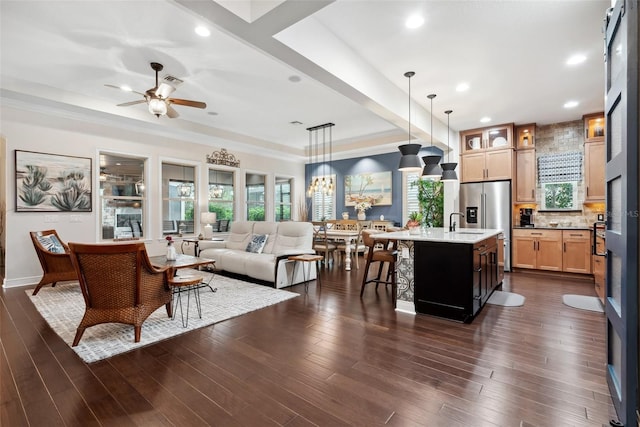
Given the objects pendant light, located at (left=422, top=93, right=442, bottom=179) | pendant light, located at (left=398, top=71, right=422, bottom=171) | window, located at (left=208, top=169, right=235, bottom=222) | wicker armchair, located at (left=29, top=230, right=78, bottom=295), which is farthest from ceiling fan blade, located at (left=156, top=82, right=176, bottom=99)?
window, located at (left=208, top=169, right=235, bottom=222)

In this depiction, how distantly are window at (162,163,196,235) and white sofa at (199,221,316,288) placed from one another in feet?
3.90

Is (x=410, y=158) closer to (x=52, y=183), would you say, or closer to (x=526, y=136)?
(x=526, y=136)

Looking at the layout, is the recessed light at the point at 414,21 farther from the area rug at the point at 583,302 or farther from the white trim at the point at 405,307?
the area rug at the point at 583,302

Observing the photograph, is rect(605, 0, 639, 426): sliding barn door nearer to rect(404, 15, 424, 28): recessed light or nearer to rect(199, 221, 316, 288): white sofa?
rect(404, 15, 424, 28): recessed light

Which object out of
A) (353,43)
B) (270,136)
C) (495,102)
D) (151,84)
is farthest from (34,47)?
(495,102)

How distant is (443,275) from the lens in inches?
136

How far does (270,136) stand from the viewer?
8203 mm

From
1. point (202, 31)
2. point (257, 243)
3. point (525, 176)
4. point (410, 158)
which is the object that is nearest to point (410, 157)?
point (410, 158)

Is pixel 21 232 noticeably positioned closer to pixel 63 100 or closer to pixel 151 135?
pixel 63 100

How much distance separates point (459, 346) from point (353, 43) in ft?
11.0

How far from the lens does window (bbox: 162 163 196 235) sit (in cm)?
707

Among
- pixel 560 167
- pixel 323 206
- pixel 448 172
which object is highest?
pixel 560 167

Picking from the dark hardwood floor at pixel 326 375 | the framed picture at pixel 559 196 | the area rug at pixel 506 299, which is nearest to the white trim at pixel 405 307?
the dark hardwood floor at pixel 326 375

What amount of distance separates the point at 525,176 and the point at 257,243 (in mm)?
5716
